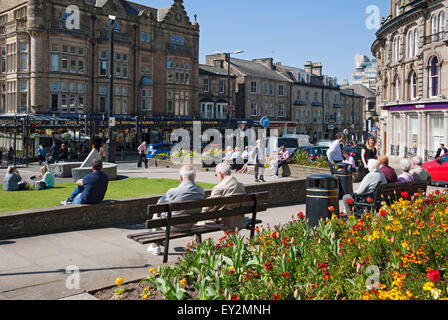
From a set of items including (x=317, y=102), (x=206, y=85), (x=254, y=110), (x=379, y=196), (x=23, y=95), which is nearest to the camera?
(x=379, y=196)

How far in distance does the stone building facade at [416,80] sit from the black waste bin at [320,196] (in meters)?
27.7

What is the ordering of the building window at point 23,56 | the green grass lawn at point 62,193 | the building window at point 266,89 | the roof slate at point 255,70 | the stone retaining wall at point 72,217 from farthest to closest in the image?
1. the building window at point 266,89
2. the roof slate at point 255,70
3. the building window at point 23,56
4. the green grass lawn at point 62,193
5. the stone retaining wall at point 72,217

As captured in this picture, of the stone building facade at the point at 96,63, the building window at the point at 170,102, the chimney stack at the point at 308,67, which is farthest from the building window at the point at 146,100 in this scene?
the chimney stack at the point at 308,67

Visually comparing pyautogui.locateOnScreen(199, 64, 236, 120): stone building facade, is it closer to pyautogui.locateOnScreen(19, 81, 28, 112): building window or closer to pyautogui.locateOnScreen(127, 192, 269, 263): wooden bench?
pyautogui.locateOnScreen(19, 81, 28, 112): building window

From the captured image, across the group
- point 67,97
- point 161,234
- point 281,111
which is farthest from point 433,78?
point 281,111

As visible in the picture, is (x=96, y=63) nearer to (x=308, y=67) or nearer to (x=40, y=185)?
(x=40, y=185)

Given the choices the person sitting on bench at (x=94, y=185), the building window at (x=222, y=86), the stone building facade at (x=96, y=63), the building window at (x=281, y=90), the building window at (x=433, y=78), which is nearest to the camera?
the person sitting on bench at (x=94, y=185)

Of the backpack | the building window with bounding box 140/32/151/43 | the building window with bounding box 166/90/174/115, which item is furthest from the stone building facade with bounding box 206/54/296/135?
the backpack

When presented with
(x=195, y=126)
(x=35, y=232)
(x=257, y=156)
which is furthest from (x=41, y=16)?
(x=35, y=232)

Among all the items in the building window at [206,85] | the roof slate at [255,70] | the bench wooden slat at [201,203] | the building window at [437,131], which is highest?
the roof slate at [255,70]

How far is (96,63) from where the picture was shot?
4634 cm

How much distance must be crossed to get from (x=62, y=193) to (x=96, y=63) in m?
33.7

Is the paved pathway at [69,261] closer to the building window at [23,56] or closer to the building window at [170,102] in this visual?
the building window at [23,56]

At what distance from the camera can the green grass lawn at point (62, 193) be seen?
41.6 feet
